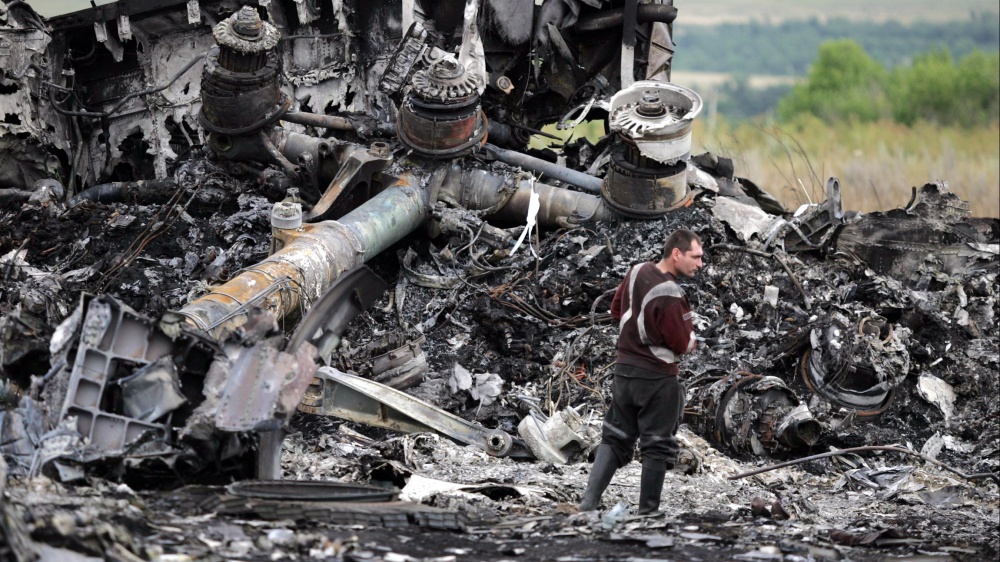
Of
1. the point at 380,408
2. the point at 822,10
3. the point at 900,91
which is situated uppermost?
the point at 822,10

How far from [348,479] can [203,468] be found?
1043 millimetres

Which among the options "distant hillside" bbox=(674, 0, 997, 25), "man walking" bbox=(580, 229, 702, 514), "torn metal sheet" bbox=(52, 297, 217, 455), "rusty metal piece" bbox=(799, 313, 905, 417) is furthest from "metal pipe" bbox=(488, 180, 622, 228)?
"distant hillside" bbox=(674, 0, 997, 25)

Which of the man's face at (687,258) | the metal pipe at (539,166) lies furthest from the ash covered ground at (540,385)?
the man's face at (687,258)

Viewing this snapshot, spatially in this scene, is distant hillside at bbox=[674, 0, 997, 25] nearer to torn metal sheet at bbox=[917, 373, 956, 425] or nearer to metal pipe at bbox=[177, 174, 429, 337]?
metal pipe at bbox=[177, 174, 429, 337]

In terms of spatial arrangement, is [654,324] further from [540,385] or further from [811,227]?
[811,227]

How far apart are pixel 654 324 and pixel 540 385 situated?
2793mm

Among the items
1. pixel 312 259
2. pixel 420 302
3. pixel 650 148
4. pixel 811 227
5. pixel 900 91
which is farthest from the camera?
pixel 900 91

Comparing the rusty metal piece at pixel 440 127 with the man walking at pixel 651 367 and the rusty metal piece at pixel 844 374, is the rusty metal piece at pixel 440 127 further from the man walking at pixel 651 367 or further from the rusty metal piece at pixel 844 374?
the man walking at pixel 651 367

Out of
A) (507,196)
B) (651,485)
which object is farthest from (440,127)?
(651,485)

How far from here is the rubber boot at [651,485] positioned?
6.70 meters

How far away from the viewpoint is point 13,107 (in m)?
11.7

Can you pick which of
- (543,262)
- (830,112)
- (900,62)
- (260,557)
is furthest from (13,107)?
(900,62)

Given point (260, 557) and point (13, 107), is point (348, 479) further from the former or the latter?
point (13, 107)

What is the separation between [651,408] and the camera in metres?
6.68
